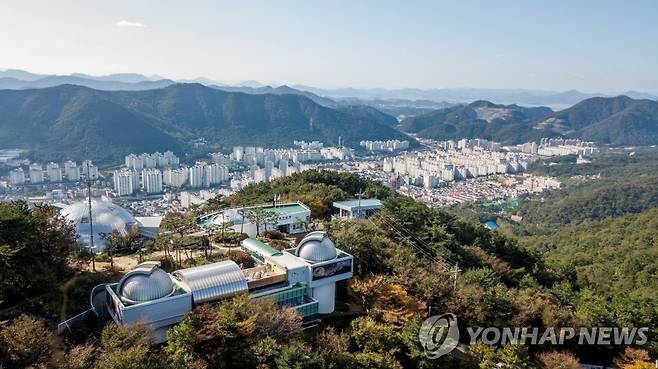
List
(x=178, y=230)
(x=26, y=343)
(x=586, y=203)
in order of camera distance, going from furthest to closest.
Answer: (x=586, y=203)
(x=178, y=230)
(x=26, y=343)

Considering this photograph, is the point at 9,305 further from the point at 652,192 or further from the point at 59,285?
the point at 652,192

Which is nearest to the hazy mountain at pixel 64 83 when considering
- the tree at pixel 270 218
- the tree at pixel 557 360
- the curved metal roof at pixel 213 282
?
the tree at pixel 270 218

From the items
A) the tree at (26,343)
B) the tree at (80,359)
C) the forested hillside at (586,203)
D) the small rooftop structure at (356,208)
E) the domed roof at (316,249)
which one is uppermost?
the domed roof at (316,249)

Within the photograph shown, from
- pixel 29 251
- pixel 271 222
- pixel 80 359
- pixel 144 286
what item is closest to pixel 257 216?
pixel 271 222

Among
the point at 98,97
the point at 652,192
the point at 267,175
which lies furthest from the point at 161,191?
the point at 652,192

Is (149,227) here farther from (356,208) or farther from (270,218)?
(356,208)

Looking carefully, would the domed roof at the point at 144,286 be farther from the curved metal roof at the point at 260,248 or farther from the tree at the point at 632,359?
the tree at the point at 632,359
